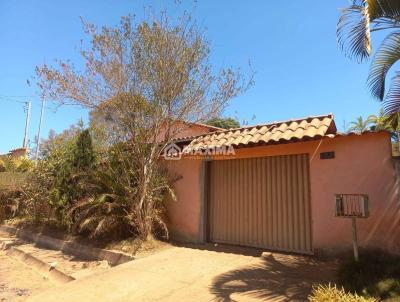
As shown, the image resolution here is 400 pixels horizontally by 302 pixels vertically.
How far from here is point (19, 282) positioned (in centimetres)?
A: 832

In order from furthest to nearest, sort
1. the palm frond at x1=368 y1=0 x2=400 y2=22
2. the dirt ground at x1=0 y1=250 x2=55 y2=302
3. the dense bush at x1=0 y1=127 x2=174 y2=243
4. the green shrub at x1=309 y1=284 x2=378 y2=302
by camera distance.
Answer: the dense bush at x1=0 y1=127 x2=174 y2=243 → the dirt ground at x1=0 y1=250 x2=55 y2=302 → the palm frond at x1=368 y1=0 x2=400 y2=22 → the green shrub at x1=309 y1=284 x2=378 y2=302

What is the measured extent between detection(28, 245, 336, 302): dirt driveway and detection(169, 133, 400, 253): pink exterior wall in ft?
2.47

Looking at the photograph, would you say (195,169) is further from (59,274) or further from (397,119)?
(397,119)

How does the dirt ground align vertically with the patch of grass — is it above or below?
below

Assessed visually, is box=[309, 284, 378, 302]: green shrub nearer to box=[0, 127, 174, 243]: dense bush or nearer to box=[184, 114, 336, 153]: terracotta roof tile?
box=[184, 114, 336, 153]: terracotta roof tile

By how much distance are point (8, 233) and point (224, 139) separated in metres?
11.9

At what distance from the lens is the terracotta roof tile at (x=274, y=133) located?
24.6 ft

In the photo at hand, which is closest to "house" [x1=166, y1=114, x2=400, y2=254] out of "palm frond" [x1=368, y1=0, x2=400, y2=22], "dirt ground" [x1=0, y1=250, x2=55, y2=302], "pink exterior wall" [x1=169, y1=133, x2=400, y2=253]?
"pink exterior wall" [x1=169, y1=133, x2=400, y2=253]

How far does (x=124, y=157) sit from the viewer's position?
9797 millimetres

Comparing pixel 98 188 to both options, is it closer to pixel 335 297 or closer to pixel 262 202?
pixel 262 202

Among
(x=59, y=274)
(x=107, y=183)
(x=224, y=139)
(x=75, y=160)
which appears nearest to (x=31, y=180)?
(x=75, y=160)

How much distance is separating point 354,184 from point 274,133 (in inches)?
82.4

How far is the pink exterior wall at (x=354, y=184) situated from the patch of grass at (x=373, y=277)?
931 millimetres

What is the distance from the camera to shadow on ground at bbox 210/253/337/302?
538 centimetres
